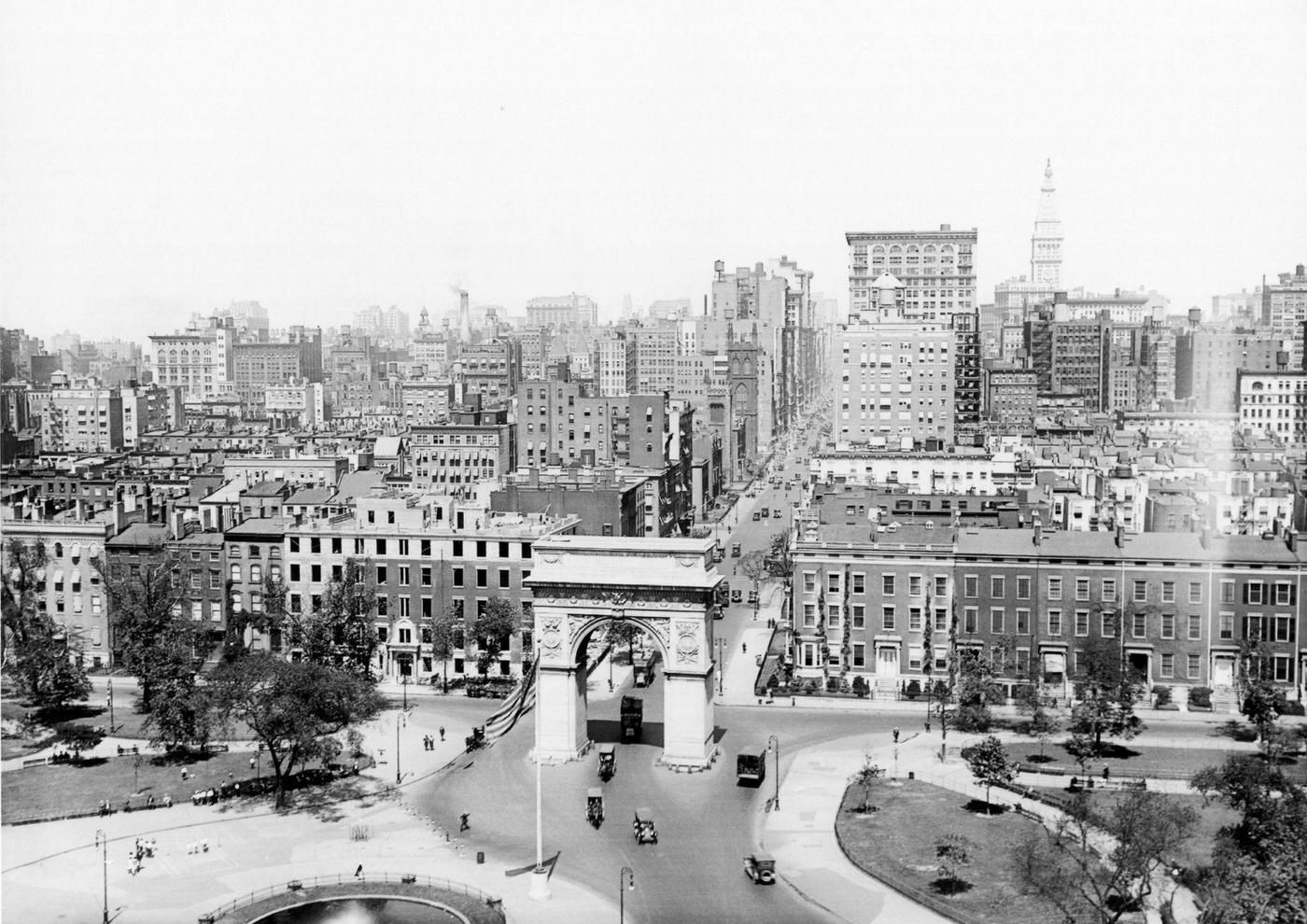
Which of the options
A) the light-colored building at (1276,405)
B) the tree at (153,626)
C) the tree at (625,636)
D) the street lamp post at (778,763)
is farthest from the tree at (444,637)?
the light-colored building at (1276,405)

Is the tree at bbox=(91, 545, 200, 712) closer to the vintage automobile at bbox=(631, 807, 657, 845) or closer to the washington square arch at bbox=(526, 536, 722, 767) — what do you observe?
the washington square arch at bbox=(526, 536, 722, 767)

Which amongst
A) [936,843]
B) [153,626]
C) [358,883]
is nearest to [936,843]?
[936,843]

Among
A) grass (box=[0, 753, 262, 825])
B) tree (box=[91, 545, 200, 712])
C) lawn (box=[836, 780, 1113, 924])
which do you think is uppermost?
tree (box=[91, 545, 200, 712])

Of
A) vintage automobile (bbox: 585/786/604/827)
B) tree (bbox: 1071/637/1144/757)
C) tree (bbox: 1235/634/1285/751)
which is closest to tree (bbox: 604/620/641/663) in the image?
tree (bbox: 1071/637/1144/757)

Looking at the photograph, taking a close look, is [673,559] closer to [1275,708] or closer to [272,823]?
[272,823]

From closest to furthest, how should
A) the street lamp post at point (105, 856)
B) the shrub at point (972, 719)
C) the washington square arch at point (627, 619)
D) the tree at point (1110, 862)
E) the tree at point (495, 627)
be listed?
the tree at point (1110, 862) → the street lamp post at point (105, 856) → the washington square arch at point (627, 619) → the shrub at point (972, 719) → the tree at point (495, 627)

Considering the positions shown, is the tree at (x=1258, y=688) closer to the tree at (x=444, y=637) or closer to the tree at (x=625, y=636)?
the tree at (x=625, y=636)

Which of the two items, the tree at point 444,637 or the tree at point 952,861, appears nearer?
the tree at point 952,861
